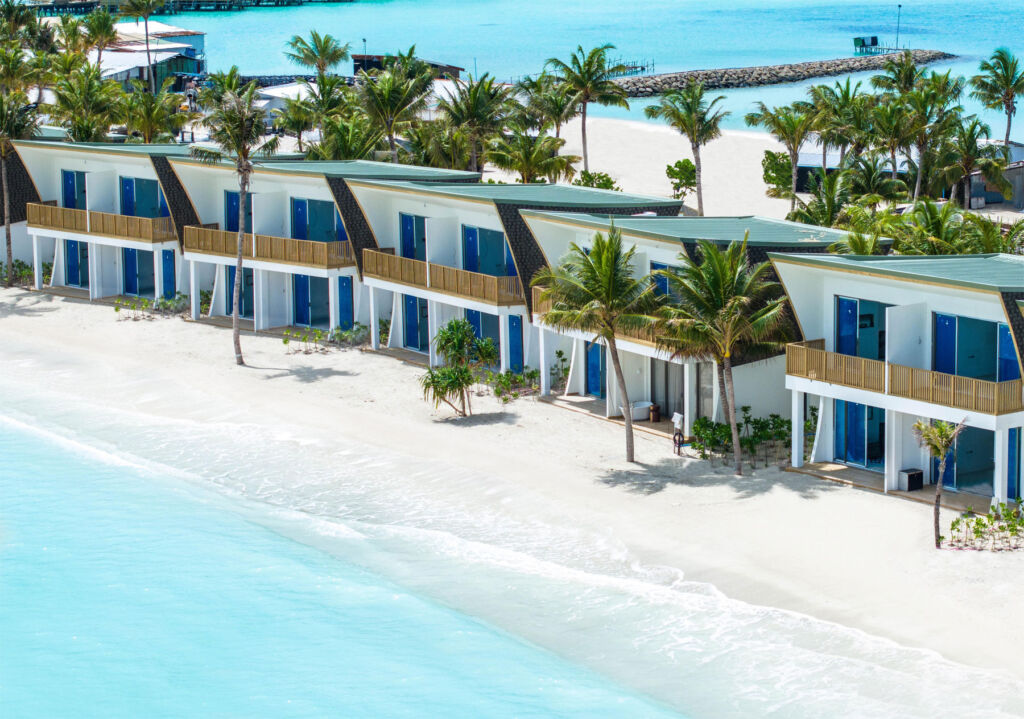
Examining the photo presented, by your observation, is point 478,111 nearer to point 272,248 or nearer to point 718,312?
point 272,248

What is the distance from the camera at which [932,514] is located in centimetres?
2869

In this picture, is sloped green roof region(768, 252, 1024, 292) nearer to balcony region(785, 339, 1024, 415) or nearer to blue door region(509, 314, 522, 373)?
balcony region(785, 339, 1024, 415)

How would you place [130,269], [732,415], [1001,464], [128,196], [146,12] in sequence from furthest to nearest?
[146,12] < [130,269] < [128,196] < [732,415] < [1001,464]

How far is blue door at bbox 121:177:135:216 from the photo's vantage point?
173 feet

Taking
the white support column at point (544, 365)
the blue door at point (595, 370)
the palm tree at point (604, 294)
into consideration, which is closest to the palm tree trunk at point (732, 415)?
the palm tree at point (604, 294)

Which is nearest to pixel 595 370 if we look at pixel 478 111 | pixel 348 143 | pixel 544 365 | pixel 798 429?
pixel 544 365

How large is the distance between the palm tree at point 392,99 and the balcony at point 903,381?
31235 millimetres

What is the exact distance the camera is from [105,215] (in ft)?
168

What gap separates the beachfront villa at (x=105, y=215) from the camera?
50.5 meters

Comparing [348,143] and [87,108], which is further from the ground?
[87,108]

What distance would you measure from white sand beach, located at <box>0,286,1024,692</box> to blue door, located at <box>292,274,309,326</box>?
1896 millimetres

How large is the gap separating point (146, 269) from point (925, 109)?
30781mm

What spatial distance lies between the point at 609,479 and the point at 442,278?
1146cm

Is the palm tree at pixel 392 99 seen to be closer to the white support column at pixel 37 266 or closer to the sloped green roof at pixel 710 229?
the white support column at pixel 37 266
